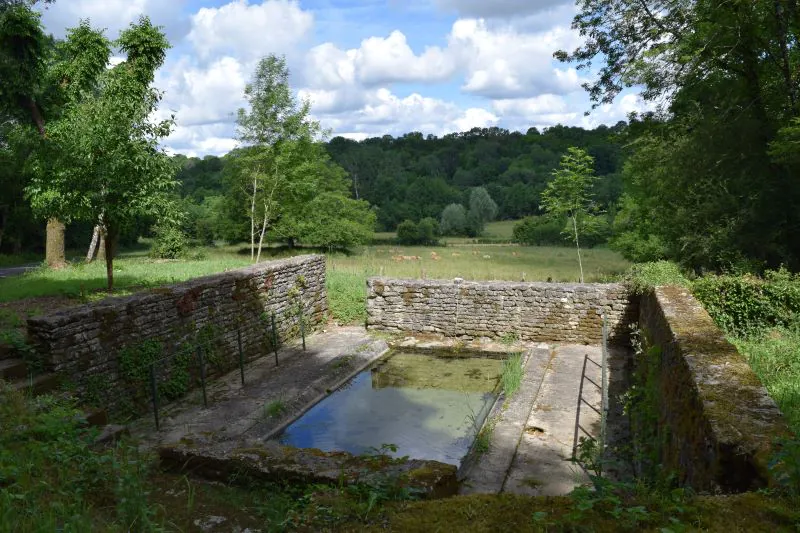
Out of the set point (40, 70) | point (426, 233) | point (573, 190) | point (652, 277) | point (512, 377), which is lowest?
point (512, 377)

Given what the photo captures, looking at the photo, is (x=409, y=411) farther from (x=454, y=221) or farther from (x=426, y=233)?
(x=454, y=221)

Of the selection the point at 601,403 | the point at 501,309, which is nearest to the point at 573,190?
the point at 501,309

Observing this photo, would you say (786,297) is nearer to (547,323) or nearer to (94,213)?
(547,323)

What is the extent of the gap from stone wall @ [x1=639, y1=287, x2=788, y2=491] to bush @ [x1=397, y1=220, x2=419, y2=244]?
4656 cm

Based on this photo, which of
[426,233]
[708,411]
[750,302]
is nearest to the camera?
[708,411]

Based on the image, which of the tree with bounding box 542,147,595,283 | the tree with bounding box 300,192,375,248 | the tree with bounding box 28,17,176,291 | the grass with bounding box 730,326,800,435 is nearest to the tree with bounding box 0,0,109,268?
the tree with bounding box 28,17,176,291

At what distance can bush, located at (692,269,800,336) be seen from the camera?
8.75m

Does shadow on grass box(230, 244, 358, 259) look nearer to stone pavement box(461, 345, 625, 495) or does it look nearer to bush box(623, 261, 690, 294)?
bush box(623, 261, 690, 294)

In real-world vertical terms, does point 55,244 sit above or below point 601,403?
above

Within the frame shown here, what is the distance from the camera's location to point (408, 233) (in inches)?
2158

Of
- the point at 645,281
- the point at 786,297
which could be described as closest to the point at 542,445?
the point at 786,297

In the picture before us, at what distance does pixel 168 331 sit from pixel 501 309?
736 cm

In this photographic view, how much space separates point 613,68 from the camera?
Result: 17.7 meters

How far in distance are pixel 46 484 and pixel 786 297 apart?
975cm
